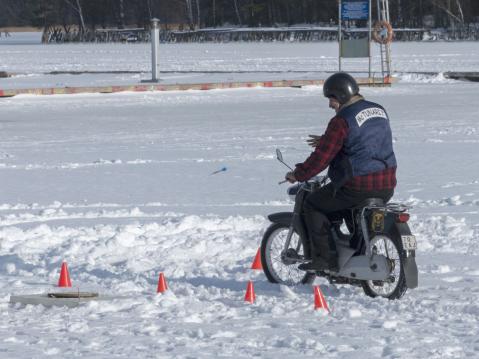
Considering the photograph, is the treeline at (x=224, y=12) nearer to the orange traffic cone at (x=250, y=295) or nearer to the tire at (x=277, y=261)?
the tire at (x=277, y=261)

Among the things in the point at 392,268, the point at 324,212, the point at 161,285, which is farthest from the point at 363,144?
the point at 161,285

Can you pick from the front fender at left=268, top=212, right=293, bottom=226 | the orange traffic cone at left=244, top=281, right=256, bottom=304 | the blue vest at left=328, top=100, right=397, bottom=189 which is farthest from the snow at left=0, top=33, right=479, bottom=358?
the blue vest at left=328, top=100, right=397, bottom=189

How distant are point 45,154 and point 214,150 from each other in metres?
2.47

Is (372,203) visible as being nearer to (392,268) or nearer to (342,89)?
(392,268)

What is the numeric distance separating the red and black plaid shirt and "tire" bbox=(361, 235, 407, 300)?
35cm

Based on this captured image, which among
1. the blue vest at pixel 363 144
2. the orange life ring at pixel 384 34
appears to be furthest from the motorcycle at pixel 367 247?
the orange life ring at pixel 384 34

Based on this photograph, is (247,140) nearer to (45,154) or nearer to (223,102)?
(45,154)

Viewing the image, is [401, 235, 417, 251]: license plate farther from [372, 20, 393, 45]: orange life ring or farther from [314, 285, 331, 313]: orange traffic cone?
[372, 20, 393, 45]: orange life ring

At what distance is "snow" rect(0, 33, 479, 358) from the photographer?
6.77 metres

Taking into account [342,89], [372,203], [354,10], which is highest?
[354,10]

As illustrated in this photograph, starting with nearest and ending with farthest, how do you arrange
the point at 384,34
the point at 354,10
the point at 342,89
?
the point at 342,89 < the point at 384,34 < the point at 354,10

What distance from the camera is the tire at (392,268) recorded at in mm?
7695

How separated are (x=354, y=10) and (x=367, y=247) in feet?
87.1

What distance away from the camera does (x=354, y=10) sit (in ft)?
111
